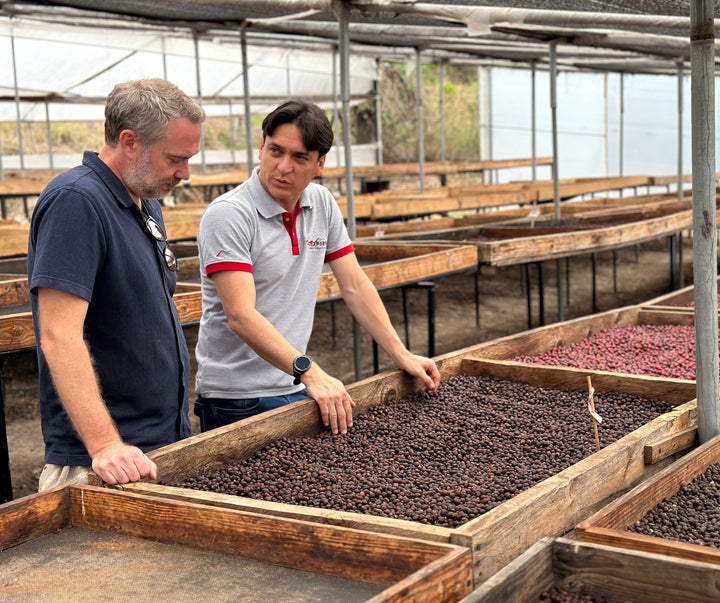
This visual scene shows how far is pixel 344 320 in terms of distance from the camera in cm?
833

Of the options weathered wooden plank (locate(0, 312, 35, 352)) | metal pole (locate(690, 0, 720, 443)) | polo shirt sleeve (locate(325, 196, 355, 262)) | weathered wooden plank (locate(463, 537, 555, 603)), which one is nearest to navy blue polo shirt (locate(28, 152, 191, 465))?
polo shirt sleeve (locate(325, 196, 355, 262))

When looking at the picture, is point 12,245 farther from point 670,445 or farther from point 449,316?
point 670,445

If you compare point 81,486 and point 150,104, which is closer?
point 81,486

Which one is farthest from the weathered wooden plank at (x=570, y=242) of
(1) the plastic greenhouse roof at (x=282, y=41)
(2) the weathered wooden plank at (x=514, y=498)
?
(2) the weathered wooden plank at (x=514, y=498)

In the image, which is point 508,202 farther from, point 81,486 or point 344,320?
point 81,486

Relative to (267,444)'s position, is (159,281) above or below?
above

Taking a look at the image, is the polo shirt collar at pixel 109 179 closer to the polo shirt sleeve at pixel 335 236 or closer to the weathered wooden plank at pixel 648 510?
the polo shirt sleeve at pixel 335 236

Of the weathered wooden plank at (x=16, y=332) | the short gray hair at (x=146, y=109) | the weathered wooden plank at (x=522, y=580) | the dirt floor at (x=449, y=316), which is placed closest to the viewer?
the weathered wooden plank at (x=522, y=580)

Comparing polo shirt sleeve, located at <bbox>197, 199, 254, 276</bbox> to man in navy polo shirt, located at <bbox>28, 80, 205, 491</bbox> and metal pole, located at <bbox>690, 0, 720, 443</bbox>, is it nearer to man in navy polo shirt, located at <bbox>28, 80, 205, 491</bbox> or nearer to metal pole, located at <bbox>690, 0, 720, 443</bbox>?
man in navy polo shirt, located at <bbox>28, 80, 205, 491</bbox>

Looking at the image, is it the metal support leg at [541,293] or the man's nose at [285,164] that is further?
the metal support leg at [541,293]

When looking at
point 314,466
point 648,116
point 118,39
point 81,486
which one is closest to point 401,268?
point 314,466

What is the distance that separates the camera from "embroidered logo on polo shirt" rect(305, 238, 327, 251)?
8.30ft

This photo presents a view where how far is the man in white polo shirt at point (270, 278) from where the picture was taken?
2.28m

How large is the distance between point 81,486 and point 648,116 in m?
16.8
